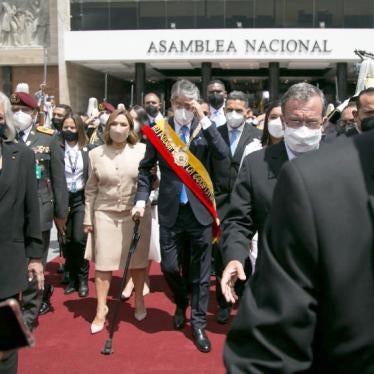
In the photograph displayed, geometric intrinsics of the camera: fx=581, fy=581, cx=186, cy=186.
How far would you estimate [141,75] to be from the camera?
94.2ft

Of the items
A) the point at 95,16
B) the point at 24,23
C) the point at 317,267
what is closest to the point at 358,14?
the point at 95,16

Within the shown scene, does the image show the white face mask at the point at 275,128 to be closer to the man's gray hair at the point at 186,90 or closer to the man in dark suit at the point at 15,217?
the man's gray hair at the point at 186,90

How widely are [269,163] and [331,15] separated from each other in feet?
87.8

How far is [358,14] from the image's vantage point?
27781 mm

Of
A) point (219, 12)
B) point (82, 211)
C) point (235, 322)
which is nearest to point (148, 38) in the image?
point (219, 12)

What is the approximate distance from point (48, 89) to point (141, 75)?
16.4 feet

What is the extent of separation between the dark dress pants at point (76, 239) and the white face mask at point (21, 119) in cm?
144

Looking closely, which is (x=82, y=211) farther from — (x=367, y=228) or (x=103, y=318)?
(x=367, y=228)

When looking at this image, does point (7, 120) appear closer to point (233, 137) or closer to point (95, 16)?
point (233, 137)

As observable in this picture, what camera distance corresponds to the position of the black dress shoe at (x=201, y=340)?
4.78m

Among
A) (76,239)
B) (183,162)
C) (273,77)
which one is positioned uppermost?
(273,77)

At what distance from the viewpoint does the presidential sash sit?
196 inches

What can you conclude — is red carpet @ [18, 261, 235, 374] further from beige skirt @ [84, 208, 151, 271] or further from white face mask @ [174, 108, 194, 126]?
white face mask @ [174, 108, 194, 126]

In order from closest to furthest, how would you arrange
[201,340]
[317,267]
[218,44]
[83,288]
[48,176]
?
1. [317,267]
2. [201,340]
3. [48,176]
4. [83,288]
5. [218,44]
